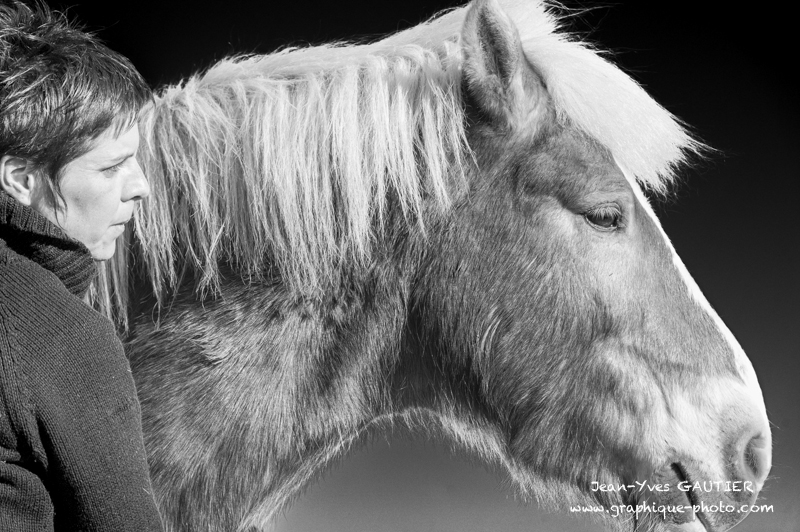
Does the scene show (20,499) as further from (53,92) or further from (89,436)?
(53,92)

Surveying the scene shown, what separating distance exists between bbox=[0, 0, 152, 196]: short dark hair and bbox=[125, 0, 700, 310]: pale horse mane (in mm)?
275

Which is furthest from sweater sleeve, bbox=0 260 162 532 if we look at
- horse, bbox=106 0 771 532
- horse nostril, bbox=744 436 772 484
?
horse nostril, bbox=744 436 772 484

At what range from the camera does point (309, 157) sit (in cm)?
88

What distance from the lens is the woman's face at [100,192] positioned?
1.93 ft

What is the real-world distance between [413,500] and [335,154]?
3.25 ft

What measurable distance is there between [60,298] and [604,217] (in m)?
0.66

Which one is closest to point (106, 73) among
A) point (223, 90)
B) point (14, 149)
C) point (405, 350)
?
point (14, 149)

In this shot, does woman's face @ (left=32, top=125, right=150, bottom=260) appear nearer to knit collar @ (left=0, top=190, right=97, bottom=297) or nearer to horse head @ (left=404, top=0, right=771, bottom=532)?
knit collar @ (left=0, top=190, right=97, bottom=297)

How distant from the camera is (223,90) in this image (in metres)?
0.95

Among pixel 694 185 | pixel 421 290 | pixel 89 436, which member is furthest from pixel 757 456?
pixel 694 185

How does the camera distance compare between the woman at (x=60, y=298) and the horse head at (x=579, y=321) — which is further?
the horse head at (x=579, y=321)

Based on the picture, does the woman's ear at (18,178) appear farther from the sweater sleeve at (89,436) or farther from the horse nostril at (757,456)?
the horse nostril at (757,456)

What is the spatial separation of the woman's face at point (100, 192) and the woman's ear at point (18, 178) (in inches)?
0.5

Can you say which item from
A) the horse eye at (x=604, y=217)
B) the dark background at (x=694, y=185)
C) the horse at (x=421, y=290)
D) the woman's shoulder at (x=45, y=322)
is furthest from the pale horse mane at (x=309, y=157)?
the dark background at (x=694, y=185)
